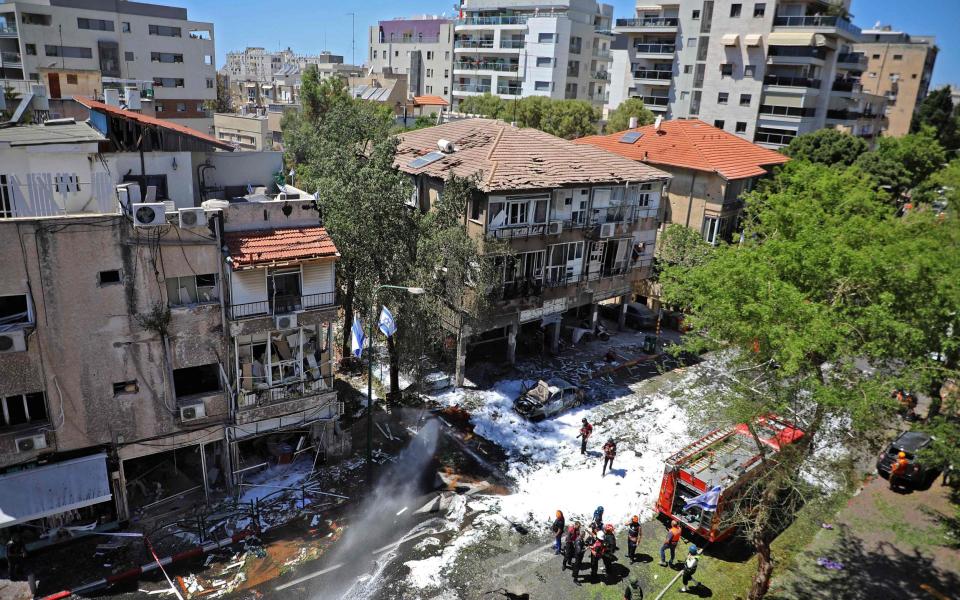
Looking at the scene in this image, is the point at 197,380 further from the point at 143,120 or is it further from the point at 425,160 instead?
the point at 425,160

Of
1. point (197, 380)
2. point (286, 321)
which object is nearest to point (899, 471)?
point (286, 321)

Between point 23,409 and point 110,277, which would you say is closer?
point 23,409

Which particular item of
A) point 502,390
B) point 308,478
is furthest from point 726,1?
point 308,478

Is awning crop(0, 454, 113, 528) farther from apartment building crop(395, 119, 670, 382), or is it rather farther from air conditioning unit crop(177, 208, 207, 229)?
apartment building crop(395, 119, 670, 382)

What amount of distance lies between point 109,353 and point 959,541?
29.3m

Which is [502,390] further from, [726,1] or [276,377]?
[726,1]

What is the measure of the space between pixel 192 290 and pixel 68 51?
62002 mm

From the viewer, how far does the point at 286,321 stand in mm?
20625

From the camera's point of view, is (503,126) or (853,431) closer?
(853,431)

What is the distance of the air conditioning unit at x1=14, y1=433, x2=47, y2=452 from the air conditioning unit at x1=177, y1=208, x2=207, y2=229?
735cm

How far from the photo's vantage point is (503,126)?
119 feet

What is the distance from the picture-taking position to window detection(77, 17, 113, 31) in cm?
6444

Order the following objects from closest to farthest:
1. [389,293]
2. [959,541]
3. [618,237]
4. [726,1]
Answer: [959,541] < [389,293] < [618,237] < [726,1]

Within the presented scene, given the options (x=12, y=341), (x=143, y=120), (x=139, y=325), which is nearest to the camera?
(x=12, y=341)
